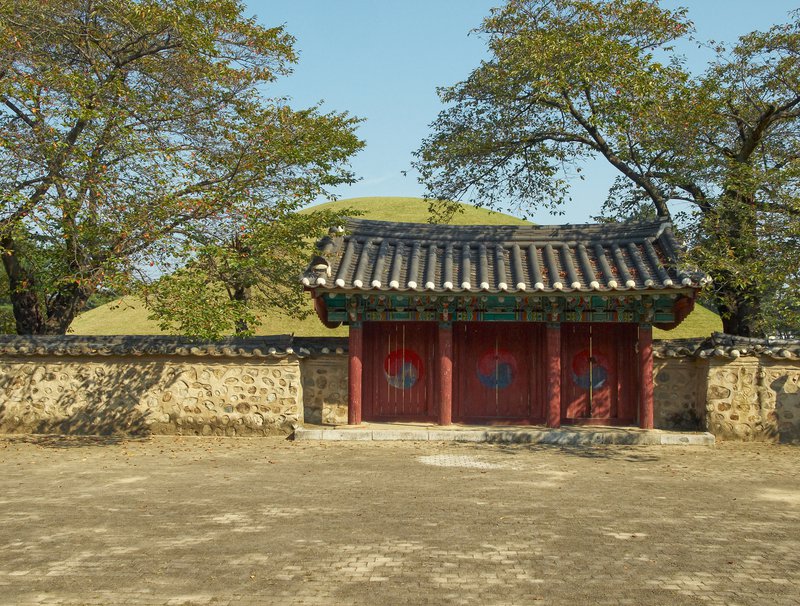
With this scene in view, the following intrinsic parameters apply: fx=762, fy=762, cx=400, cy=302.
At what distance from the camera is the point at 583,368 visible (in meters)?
16.9

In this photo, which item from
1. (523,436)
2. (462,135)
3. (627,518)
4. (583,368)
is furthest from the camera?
(462,135)

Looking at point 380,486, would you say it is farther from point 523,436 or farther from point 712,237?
point 712,237

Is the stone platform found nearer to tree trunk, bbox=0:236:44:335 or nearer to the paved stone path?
the paved stone path

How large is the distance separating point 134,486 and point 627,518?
666 centimetres

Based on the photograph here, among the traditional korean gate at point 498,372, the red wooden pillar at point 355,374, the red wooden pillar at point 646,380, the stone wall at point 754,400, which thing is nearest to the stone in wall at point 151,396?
the red wooden pillar at point 355,374

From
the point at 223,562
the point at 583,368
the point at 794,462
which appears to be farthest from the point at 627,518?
the point at 583,368

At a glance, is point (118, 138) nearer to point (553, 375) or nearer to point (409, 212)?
point (553, 375)

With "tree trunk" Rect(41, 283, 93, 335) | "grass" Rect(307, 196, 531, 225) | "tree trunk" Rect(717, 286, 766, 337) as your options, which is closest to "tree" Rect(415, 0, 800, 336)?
"tree trunk" Rect(717, 286, 766, 337)

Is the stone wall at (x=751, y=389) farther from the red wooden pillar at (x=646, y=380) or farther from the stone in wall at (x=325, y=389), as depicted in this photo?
the stone in wall at (x=325, y=389)

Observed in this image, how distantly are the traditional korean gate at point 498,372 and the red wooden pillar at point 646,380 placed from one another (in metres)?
2.09

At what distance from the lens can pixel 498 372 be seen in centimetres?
1697

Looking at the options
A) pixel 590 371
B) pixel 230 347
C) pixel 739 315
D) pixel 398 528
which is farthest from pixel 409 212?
pixel 398 528

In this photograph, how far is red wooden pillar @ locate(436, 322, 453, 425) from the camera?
1611 centimetres

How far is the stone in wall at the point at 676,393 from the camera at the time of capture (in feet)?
53.7
